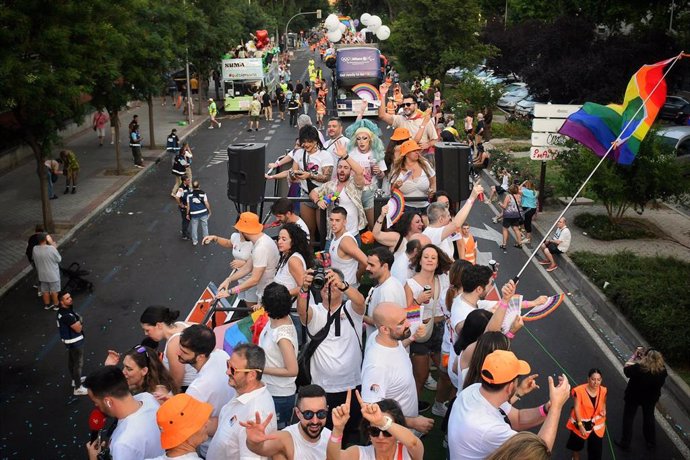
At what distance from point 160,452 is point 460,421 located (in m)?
2.26

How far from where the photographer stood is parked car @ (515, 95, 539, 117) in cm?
3541

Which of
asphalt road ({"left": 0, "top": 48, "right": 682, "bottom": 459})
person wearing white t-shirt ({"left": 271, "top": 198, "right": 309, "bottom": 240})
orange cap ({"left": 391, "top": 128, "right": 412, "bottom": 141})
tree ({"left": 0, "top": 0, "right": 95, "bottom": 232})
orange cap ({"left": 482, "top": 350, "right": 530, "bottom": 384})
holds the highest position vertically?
tree ({"left": 0, "top": 0, "right": 95, "bottom": 232})

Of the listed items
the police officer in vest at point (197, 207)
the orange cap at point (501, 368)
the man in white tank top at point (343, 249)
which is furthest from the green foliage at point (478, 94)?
the orange cap at point (501, 368)

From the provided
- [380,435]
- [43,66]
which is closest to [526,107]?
[43,66]

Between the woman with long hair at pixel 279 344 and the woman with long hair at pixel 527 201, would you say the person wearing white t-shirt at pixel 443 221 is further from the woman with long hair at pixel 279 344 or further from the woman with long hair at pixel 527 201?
the woman with long hair at pixel 527 201

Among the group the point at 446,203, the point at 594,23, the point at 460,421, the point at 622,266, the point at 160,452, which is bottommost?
the point at 622,266

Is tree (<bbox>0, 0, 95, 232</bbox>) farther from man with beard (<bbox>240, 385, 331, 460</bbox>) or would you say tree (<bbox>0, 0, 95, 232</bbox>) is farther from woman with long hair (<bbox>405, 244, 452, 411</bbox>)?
man with beard (<bbox>240, 385, 331, 460</bbox>)

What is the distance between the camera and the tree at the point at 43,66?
15820 millimetres

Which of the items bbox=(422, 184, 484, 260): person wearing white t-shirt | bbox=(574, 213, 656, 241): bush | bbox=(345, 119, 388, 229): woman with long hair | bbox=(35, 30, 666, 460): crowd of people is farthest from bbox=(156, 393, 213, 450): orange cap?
bbox=(574, 213, 656, 241): bush

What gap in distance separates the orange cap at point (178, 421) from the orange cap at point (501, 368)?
1967mm

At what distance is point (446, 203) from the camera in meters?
9.41

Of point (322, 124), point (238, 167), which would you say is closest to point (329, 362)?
point (238, 167)

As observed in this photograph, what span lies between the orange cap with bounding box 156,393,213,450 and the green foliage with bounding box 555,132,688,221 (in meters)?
13.9

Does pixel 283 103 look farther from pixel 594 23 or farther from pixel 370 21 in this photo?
pixel 370 21
